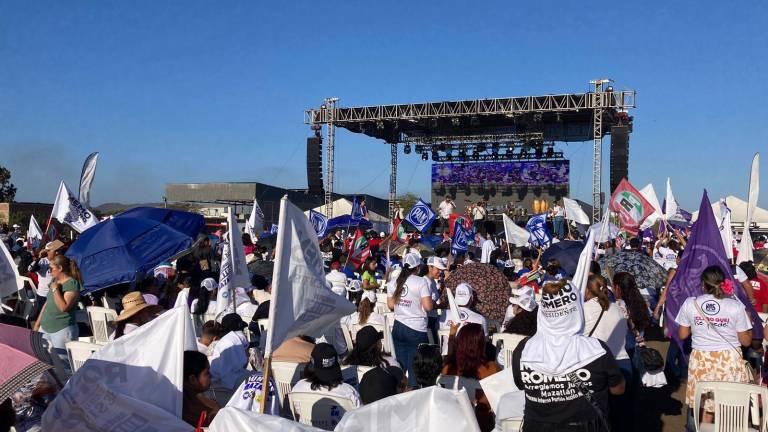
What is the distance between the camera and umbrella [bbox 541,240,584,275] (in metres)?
10.6

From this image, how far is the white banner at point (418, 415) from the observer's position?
252cm

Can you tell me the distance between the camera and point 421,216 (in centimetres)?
1599

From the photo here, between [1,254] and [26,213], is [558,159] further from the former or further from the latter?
[1,254]

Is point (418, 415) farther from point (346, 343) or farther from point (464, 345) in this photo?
point (346, 343)

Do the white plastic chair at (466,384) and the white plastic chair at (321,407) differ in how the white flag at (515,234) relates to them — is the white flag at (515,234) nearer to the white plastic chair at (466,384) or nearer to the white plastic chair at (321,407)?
the white plastic chair at (466,384)

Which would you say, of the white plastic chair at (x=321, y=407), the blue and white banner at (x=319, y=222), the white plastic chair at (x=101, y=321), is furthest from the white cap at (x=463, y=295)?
the blue and white banner at (x=319, y=222)

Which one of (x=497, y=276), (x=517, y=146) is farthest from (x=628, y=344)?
(x=517, y=146)

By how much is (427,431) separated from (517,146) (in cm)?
3140

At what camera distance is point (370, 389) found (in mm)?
4133

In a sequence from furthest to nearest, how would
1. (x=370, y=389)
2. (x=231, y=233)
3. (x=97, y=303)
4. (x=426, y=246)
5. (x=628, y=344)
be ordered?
(x=426, y=246), (x=97, y=303), (x=231, y=233), (x=628, y=344), (x=370, y=389)

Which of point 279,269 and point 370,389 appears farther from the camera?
point 370,389

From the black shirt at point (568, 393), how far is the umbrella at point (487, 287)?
4729mm

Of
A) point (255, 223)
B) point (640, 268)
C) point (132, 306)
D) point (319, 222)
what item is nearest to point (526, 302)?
point (132, 306)

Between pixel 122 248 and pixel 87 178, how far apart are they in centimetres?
435
